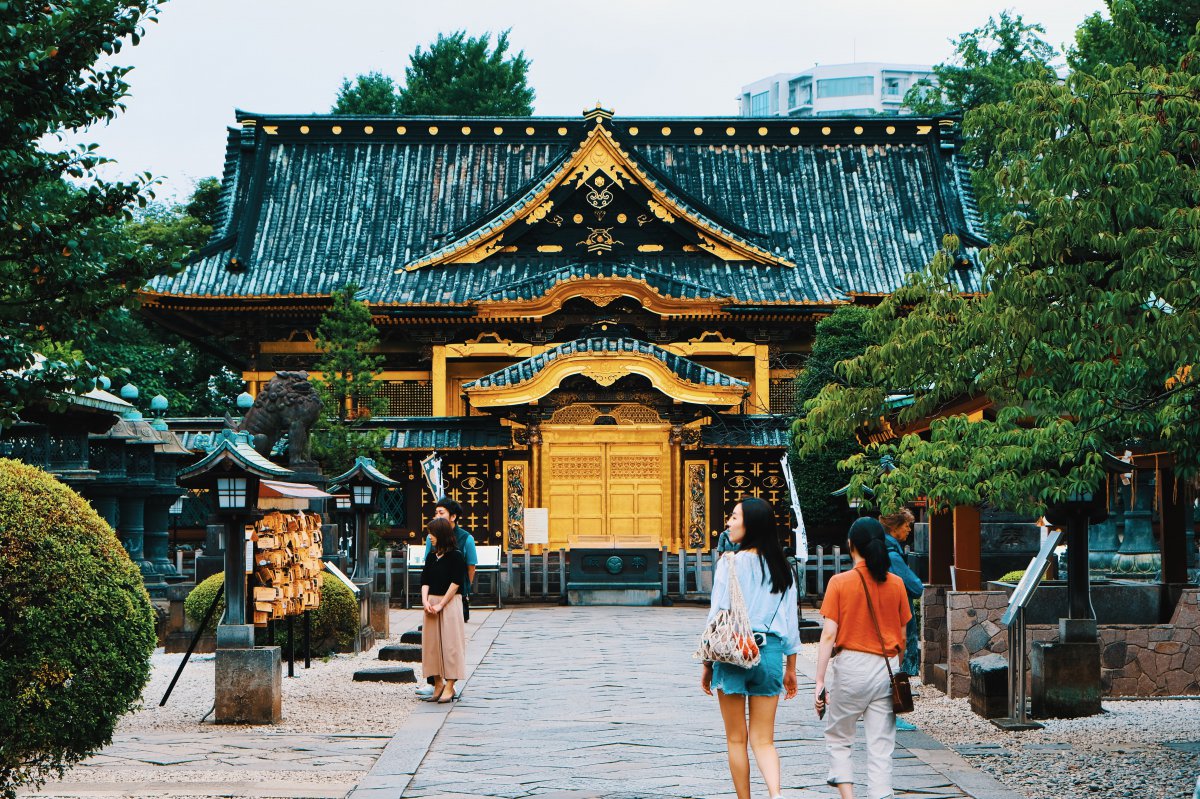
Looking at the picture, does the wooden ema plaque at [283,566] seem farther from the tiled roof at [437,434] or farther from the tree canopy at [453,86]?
the tree canopy at [453,86]

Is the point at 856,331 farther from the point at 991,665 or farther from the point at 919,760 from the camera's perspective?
the point at 919,760

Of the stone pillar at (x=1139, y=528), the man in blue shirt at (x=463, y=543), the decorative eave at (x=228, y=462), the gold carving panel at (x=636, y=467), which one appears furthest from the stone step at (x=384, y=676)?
the gold carving panel at (x=636, y=467)

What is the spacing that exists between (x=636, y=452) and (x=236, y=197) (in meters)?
12.3

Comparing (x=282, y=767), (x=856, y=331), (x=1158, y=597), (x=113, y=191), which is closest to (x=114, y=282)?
(x=113, y=191)

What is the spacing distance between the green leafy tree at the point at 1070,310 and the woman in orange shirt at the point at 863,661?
1959mm

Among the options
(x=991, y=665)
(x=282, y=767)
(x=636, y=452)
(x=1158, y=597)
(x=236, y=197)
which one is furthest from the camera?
(x=236, y=197)

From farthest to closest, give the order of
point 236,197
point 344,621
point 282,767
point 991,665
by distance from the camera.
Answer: point 236,197
point 344,621
point 991,665
point 282,767

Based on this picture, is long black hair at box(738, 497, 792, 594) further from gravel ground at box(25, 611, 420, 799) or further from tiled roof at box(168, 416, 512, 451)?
tiled roof at box(168, 416, 512, 451)

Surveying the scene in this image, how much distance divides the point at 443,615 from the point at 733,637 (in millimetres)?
5772

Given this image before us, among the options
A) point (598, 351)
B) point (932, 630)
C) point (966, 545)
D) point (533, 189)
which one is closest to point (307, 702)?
point (932, 630)

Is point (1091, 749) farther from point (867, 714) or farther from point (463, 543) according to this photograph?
point (463, 543)

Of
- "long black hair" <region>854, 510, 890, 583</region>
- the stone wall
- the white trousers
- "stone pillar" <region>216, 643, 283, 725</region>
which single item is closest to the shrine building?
the stone wall

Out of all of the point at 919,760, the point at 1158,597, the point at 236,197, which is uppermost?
the point at 236,197

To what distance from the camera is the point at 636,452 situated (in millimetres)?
29750
